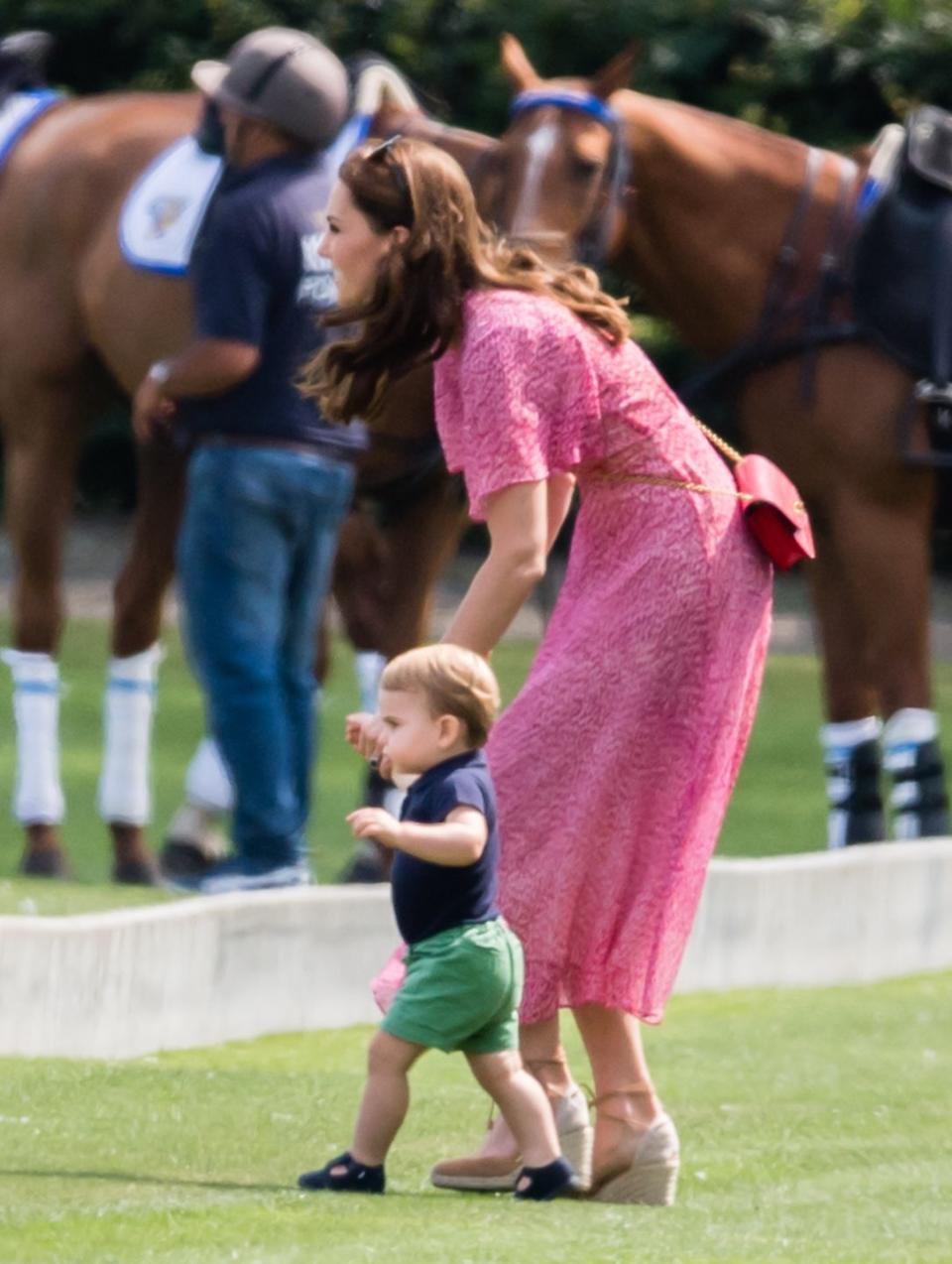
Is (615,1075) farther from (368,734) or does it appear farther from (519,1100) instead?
(368,734)

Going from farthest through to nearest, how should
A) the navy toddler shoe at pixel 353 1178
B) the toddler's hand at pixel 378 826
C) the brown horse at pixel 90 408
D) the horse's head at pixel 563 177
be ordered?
the brown horse at pixel 90 408, the horse's head at pixel 563 177, the navy toddler shoe at pixel 353 1178, the toddler's hand at pixel 378 826

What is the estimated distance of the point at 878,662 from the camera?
9.50m

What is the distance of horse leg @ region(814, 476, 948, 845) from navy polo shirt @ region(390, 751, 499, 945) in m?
4.38

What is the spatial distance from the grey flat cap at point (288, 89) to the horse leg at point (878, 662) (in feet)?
6.84

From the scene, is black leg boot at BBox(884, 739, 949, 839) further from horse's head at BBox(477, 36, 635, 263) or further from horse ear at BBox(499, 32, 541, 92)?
horse ear at BBox(499, 32, 541, 92)

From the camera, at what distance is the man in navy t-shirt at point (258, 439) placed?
7.95m

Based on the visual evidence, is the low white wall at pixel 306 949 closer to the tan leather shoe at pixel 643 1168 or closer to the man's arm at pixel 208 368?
the man's arm at pixel 208 368

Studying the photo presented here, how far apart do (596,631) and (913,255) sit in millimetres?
A: 4073

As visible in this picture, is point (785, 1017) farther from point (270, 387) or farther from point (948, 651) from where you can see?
point (948, 651)

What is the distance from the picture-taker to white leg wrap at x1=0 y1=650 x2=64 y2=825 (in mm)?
9250

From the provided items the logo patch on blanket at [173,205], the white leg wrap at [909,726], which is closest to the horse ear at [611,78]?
the logo patch on blanket at [173,205]

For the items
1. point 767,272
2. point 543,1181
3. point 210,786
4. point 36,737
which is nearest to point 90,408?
point 36,737

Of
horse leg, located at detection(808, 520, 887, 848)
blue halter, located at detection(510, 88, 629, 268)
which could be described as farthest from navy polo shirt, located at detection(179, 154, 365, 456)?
horse leg, located at detection(808, 520, 887, 848)

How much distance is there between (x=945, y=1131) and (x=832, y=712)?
390 cm
